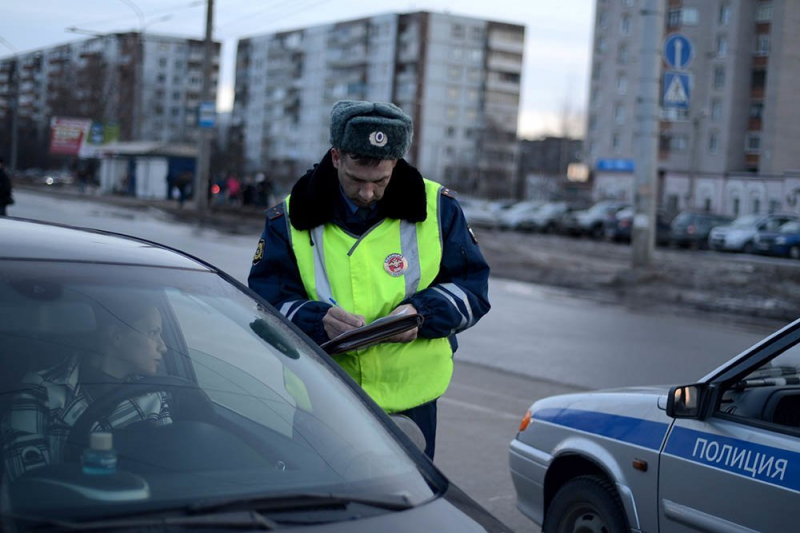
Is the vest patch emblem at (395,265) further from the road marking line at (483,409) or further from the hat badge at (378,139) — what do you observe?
the road marking line at (483,409)

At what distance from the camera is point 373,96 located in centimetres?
11262

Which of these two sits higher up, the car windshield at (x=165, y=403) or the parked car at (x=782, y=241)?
the car windshield at (x=165, y=403)

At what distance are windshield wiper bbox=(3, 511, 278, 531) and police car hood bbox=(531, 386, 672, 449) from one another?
2.15 m

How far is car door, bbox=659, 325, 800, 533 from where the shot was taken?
10.8 ft

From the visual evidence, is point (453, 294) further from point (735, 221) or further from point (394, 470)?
point (735, 221)

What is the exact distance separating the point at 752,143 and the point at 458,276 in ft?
253

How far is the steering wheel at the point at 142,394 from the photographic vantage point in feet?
8.04

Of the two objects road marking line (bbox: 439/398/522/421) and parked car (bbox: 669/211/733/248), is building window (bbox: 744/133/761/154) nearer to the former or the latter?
parked car (bbox: 669/211/733/248)

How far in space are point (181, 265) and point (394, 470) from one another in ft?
3.09

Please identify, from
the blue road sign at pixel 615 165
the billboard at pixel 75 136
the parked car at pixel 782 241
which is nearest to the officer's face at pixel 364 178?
the parked car at pixel 782 241

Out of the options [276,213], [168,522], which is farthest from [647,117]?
[168,522]

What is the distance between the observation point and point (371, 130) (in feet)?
11.1

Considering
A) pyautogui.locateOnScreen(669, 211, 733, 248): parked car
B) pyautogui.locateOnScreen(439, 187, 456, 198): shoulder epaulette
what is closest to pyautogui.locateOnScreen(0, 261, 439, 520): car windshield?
pyautogui.locateOnScreen(439, 187, 456, 198): shoulder epaulette

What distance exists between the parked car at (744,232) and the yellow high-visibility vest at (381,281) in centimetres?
3808
